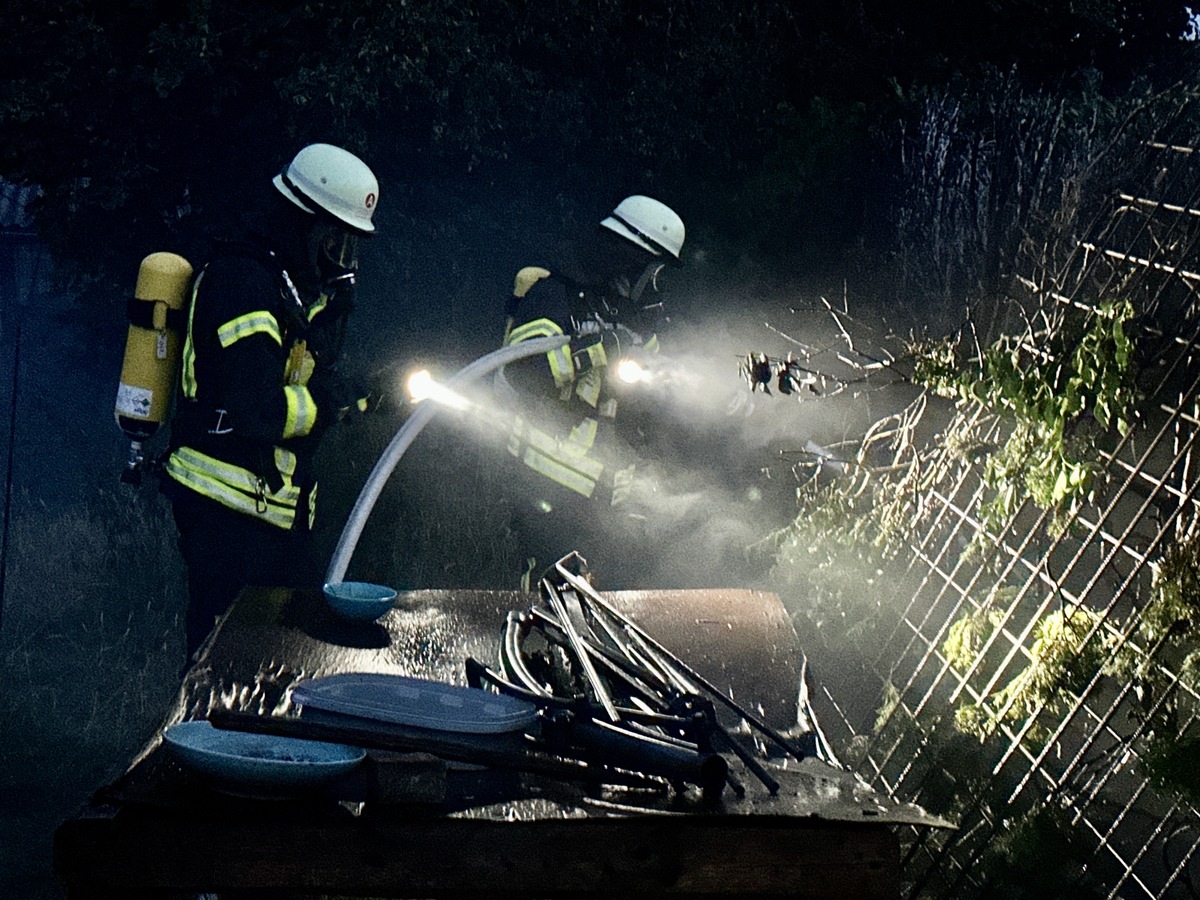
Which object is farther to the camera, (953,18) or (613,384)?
(953,18)

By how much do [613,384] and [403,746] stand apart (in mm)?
4517

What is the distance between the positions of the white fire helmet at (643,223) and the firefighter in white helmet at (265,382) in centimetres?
167

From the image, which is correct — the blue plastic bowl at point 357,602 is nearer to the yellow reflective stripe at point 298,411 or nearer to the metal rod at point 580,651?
the metal rod at point 580,651

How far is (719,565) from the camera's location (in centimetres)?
834

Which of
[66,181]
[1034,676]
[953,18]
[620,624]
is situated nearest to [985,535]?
[1034,676]

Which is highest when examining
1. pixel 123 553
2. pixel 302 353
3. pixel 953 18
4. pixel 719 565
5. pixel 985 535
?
pixel 953 18

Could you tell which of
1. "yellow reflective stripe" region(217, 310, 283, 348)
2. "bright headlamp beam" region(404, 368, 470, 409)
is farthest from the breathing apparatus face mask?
"bright headlamp beam" region(404, 368, 470, 409)

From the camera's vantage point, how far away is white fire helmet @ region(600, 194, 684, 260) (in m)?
6.94

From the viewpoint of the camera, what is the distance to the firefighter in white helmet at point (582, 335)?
6727 mm

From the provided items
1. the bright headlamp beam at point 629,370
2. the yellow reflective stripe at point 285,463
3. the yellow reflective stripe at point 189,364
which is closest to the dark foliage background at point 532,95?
the bright headlamp beam at point 629,370

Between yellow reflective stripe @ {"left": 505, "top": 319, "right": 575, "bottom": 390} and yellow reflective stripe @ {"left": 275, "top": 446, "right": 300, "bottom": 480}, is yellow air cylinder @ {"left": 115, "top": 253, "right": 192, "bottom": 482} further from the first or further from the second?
yellow reflective stripe @ {"left": 505, "top": 319, "right": 575, "bottom": 390}

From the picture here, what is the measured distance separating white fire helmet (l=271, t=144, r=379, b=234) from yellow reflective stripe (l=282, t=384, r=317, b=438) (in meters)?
0.89

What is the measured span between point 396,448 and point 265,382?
2.45ft

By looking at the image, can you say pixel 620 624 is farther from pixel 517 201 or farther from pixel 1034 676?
pixel 517 201
